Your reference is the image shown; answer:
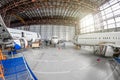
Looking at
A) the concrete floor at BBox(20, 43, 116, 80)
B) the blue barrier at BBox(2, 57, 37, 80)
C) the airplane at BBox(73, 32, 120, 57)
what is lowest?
the concrete floor at BBox(20, 43, 116, 80)

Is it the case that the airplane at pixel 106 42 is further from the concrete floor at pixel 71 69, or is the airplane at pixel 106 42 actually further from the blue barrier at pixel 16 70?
the blue barrier at pixel 16 70

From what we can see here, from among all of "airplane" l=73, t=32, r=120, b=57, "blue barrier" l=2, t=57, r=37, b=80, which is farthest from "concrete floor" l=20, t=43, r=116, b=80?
"airplane" l=73, t=32, r=120, b=57

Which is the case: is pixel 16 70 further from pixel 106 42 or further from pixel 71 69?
pixel 106 42

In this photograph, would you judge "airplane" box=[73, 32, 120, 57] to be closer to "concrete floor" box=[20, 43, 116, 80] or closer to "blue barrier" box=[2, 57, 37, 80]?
"concrete floor" box=[20, 43, 116, 80]

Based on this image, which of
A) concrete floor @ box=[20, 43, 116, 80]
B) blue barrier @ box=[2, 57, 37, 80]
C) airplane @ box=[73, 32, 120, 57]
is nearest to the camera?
blue barrier @ box=[2, 57, 37, 80]

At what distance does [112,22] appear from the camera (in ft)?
84.3

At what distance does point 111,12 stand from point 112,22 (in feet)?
8.76

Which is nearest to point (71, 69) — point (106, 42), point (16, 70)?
point (16, 70)

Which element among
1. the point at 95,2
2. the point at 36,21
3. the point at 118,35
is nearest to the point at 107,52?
the point at 118,35

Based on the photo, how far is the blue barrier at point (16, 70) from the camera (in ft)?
18.5

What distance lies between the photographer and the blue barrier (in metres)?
5.63

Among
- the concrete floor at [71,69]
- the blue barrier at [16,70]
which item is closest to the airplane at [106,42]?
the concrete floor at [71,69]

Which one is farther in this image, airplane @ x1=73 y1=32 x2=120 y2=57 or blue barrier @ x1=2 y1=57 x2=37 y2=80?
airplane @ x1=73 y1=32 x2=120 y2=57

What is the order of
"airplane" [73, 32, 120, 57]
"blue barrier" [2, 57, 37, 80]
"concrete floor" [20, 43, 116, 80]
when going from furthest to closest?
"airplane" [73, 32, 120, 57], "concrete floor" [20, 43, 116, 80], "blue barrier" [2, 57, 37, 80]
